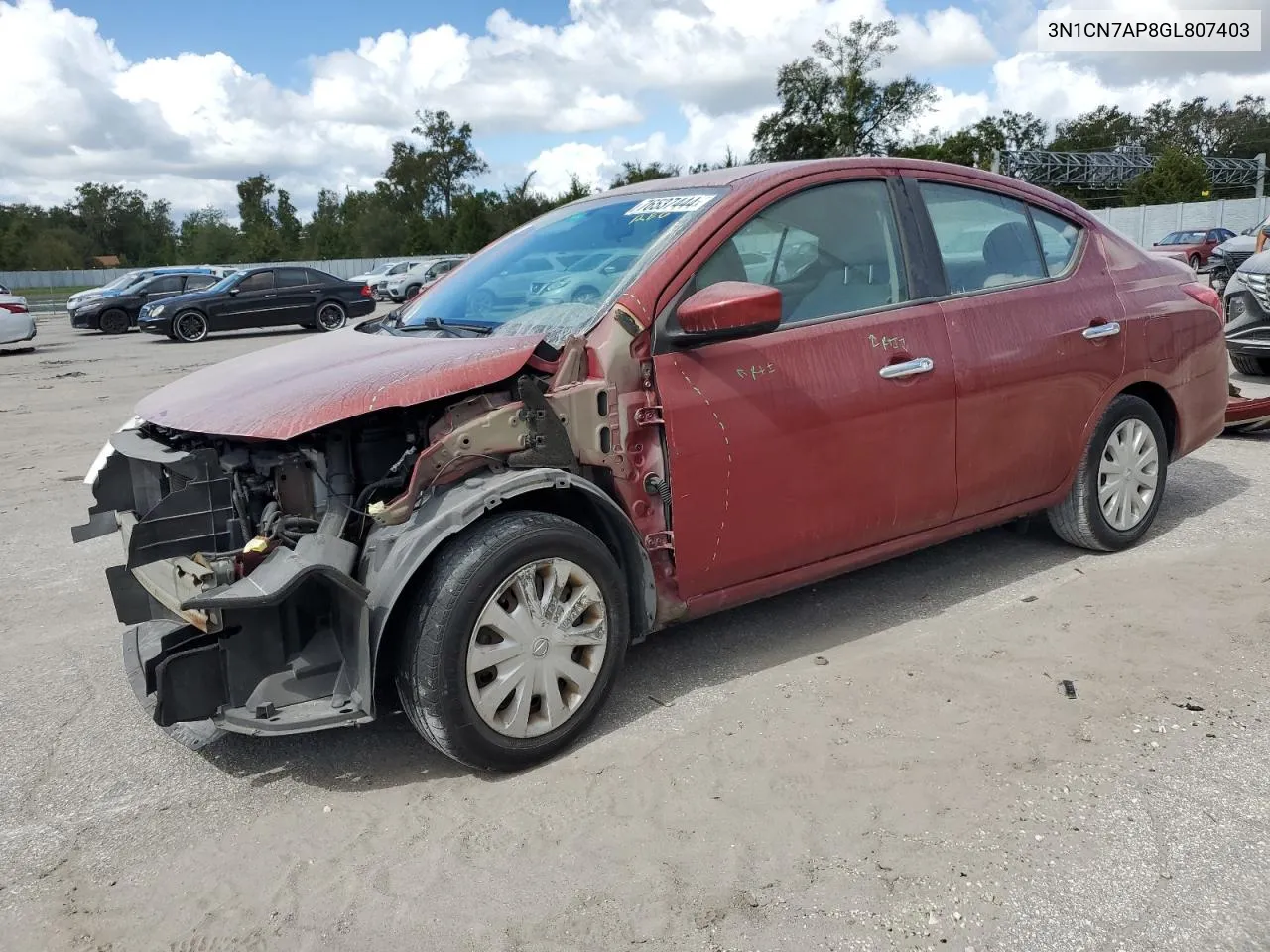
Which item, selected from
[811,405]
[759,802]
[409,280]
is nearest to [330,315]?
[409,280]

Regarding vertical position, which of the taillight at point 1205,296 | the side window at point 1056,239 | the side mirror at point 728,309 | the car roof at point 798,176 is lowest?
the taillight at point 1205,296

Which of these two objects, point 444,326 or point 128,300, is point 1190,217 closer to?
point 128,300

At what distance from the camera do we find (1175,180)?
2158 inches

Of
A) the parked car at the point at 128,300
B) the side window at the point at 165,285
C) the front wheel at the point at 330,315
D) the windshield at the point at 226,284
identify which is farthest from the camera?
the side window at the point at 165,285

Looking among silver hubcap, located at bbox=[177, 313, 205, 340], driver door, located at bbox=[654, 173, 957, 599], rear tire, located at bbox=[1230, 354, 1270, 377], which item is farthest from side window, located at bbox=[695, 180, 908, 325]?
silver hubcap, located at bbox=[177, 313, 205, 340]

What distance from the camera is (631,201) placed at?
391 centimetres

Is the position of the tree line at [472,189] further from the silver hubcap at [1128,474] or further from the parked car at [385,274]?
the silver hubcap at [1128,474]

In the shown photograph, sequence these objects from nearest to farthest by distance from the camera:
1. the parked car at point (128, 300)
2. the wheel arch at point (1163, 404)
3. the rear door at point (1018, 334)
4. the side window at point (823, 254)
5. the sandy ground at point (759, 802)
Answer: the sandy ground at point (759, 802)
the side window at point (823, 254)
the rear door at point (1018, 334)
the wheel arch at point (1163, 404)
the parked car at point (128, 300)

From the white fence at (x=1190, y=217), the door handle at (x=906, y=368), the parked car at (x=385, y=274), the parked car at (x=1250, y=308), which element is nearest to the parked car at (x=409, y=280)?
the parked car at (x=385, y=274)

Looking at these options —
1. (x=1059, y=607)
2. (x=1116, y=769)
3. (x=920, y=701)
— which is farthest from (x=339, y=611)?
(x=1059, y=607)

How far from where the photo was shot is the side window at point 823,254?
3.51 m

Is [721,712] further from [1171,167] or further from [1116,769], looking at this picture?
[1171,167]

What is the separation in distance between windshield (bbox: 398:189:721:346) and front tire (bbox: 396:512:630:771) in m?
0.70

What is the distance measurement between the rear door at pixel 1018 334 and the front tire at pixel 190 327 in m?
19.5
